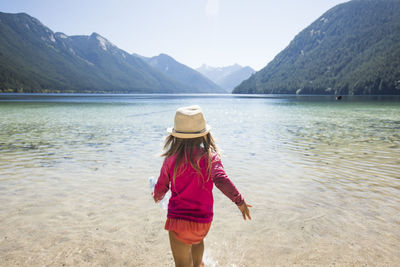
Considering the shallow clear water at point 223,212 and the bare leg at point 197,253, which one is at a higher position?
the bare leg at point 197,253

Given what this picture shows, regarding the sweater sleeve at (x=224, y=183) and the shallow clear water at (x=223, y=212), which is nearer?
the sweater sleeve at (x=224, y=183)

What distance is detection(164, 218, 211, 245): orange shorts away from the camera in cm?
278

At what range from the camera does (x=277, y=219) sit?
5.68m

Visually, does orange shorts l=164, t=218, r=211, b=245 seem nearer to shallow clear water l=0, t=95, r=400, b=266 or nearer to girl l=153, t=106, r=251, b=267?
girl l=153, t=106, r=251, b=267

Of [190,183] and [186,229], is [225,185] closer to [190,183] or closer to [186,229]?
[190,183]

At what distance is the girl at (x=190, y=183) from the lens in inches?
110

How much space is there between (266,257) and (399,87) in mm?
186518

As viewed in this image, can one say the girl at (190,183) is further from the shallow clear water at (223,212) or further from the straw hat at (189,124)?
the shallow clear water at (223,212)

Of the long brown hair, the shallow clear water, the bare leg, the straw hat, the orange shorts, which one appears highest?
the straw hat

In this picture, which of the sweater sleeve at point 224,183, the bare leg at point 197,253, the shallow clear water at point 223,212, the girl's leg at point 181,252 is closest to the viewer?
the sweater sleeve at point 224,183

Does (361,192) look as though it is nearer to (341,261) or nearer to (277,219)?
(277,219)

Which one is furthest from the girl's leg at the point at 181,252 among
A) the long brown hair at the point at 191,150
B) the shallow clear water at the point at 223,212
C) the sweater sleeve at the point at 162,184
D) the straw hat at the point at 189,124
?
the shallow clear water at the point at 223,212

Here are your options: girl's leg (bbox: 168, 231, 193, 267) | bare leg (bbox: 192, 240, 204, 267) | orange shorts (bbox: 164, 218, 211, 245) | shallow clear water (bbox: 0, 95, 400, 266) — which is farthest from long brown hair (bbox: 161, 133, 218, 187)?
shallow clear water (bbox: 0, 95, 400, 266)

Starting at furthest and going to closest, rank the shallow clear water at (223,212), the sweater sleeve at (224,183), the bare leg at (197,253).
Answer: the shallow clear water at (223,212) < the bare leg at (197,253) < the sweater sleeve at (224,183)
